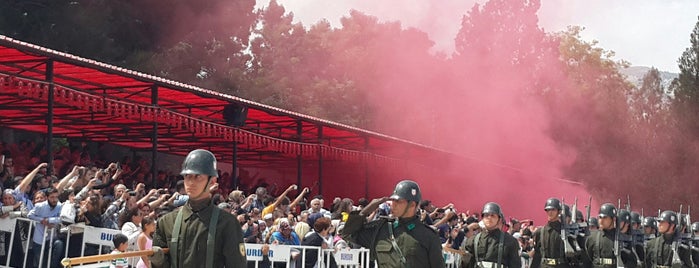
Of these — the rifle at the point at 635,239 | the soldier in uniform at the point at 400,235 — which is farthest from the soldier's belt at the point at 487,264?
the rifle at the point at 635,239

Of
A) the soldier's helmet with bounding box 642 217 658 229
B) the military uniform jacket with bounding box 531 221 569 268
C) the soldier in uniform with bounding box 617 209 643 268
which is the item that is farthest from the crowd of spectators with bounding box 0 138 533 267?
the soldier's helmet with bounding box 642 217 658 229

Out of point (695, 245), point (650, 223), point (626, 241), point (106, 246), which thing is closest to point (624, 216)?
point (626, 241)

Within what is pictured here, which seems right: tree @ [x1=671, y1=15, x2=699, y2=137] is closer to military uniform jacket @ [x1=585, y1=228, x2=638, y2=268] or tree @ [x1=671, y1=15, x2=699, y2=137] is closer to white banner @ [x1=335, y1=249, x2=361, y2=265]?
military uniform jacket @ [x1=585, y1=228, x2=638, y2=268]

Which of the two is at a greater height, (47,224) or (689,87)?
(689,87)

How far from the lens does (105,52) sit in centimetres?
3164

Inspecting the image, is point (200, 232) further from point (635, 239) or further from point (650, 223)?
point (650, 223)

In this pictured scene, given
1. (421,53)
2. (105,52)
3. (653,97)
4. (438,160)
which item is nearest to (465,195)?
(438,160)

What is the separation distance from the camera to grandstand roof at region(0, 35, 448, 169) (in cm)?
1797

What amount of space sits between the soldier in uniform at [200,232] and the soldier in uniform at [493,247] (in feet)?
18.4

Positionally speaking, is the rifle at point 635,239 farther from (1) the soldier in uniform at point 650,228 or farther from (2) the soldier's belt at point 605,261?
(2) the soldier's belt at point 605,261

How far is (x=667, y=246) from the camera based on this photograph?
17766 millimetres

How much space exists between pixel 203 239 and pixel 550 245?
9809mm

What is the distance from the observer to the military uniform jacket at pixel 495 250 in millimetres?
12211

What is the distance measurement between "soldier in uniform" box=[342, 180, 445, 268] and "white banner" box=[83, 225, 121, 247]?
4678mm
